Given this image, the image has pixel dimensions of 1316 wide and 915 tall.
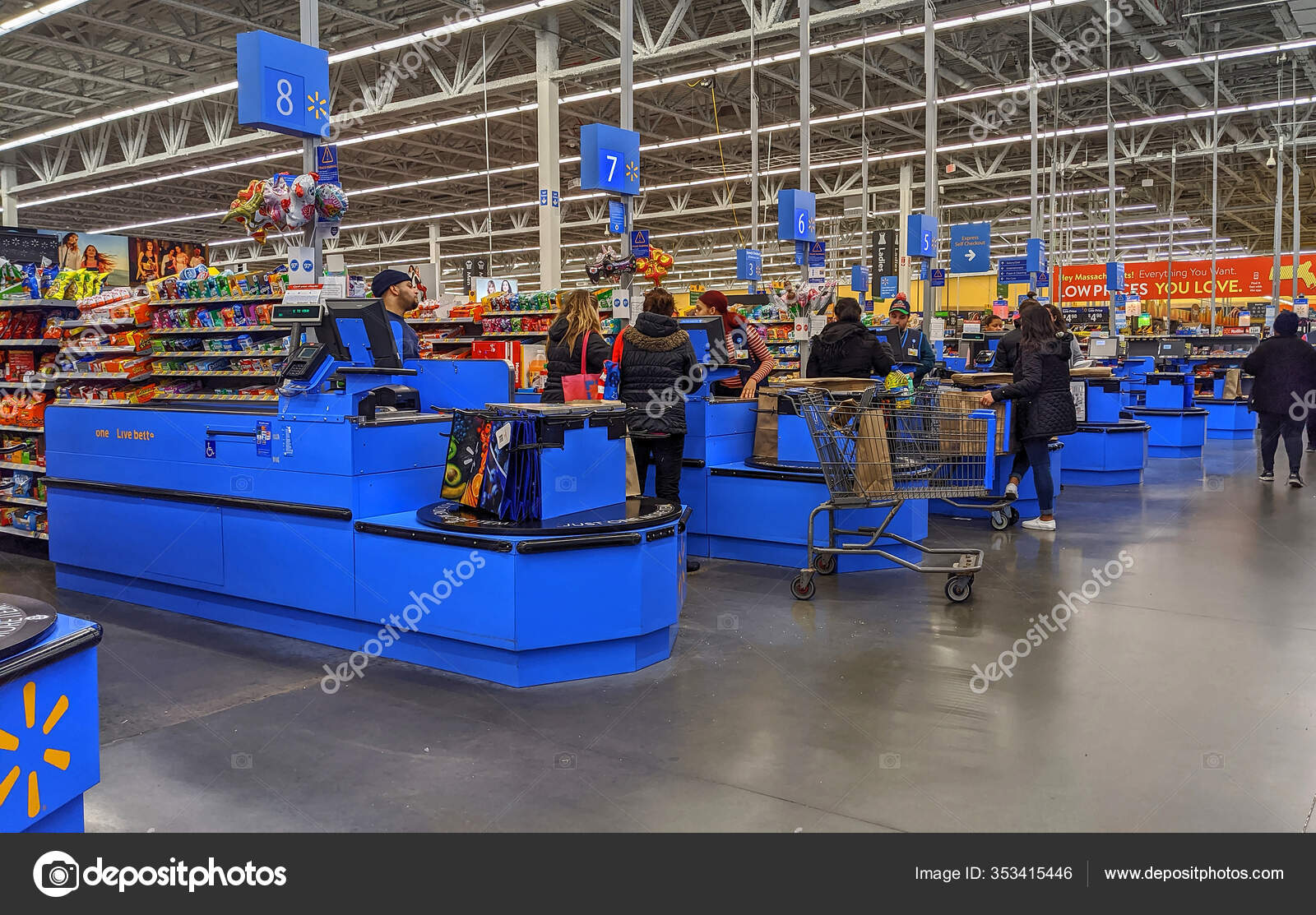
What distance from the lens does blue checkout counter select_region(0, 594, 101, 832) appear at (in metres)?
A: 1.81

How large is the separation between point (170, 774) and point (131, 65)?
16.8 meters

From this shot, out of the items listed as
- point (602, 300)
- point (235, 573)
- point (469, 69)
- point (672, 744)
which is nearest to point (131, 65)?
point (469, 69)

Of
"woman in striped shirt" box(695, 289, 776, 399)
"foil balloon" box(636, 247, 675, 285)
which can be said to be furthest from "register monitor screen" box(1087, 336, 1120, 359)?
"foil balloon" box(636, 247, 675, 285)

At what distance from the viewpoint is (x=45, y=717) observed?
191 centimetres

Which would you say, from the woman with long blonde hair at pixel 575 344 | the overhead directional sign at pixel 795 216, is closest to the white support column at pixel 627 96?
the woman with long blonde hair at pixel 575 344

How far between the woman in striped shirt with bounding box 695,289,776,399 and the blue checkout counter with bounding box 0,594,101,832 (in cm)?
493

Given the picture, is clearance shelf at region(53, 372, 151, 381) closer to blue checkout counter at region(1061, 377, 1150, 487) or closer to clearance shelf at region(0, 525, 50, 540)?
clearance shelf at region(0, 525, 50, 540)

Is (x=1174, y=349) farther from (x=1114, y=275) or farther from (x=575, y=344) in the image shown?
(x=575, y=344)

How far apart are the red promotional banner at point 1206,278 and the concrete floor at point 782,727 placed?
1798 cm

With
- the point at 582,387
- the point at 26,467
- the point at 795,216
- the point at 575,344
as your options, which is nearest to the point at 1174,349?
the point at 795,216

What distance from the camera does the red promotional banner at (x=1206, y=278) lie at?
21.0 m

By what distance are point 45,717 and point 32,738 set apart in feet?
0.16

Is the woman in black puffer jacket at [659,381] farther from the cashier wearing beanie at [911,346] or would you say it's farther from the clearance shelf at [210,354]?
the cashier wearing beanie at [911,346]
